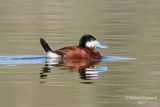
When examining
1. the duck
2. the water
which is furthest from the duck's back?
the water

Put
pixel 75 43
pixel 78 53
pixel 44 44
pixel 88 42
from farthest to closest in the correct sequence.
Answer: pixel 75 43, pixel 88 42, pixel 78 53, pixel 44 44

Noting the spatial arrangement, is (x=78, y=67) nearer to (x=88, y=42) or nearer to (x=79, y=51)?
(x=79, y=51)

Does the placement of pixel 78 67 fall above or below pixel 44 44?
below

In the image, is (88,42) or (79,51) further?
(88,42)

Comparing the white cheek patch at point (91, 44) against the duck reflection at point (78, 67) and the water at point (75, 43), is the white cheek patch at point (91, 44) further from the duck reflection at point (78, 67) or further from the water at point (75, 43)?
the duck reflection at point (78, 67)

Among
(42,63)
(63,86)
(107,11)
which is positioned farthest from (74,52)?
(107,11)

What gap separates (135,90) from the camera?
11031 millimetres

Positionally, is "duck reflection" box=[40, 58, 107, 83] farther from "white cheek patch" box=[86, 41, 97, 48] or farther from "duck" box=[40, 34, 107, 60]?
"white cheek patch" box=[86, 41, 97, 48]

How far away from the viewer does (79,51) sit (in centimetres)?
1351

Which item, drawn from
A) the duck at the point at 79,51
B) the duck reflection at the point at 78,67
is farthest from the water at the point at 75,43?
the duck at the point at 79,51

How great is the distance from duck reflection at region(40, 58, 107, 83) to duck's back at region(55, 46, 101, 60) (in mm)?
88

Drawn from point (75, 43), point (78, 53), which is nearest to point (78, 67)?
point (78, 53)

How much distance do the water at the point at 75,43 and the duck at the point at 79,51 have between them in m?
0.24

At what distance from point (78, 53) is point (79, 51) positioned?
0.05 metres
